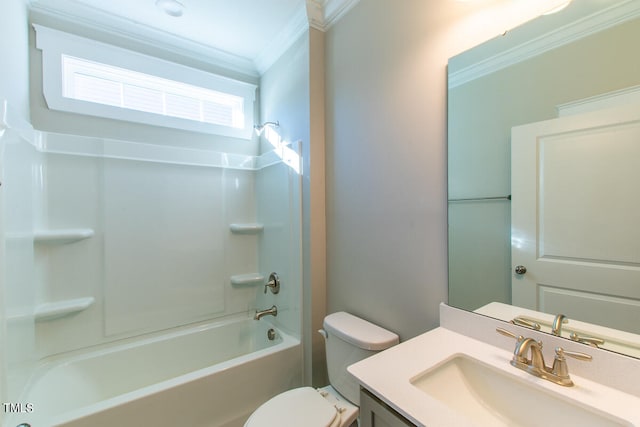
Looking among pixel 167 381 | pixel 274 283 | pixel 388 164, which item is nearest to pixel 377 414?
pixel 388 164

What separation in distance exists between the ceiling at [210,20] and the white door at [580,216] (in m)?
1.38

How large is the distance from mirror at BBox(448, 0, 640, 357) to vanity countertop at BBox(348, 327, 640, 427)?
15cm

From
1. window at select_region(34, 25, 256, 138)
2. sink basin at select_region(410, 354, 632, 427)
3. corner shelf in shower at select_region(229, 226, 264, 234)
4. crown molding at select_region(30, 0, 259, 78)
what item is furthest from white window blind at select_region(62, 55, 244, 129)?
sink basin at select_region(410, 354, 632, 427)

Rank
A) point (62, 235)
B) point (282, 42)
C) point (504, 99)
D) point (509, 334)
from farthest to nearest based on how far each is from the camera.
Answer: point (282, 42) → point (62, 235) → point (504, 99) → point (509, 334)

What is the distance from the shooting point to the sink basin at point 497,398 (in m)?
0.69

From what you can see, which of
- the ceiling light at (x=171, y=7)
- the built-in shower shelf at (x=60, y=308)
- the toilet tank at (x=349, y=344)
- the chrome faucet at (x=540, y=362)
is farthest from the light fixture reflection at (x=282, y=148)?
the built-in shower shelf at (x=60, y=308)

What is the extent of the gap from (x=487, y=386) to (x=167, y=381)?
146cm

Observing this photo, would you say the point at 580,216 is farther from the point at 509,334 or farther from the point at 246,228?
the point at 246,228

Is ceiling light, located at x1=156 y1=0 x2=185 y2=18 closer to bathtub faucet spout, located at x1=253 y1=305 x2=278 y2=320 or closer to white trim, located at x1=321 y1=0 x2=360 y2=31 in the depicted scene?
white trim, located at x1=321 y1=0 x2=360 y2=31

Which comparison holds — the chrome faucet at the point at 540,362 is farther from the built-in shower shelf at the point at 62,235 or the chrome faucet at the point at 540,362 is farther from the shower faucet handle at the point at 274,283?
the built-in shower shelf at the point at 62,235

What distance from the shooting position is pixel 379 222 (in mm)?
1466

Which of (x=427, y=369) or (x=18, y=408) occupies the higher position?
(x=427, y=369)

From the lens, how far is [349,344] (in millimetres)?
1366

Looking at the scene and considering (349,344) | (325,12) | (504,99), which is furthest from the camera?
(325,12)
